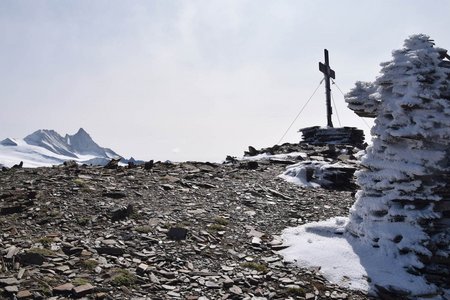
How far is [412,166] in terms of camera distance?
927 centimetres

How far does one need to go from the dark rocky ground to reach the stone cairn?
214 cm

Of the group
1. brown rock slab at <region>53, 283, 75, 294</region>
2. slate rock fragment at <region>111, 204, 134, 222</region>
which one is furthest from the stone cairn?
brown rock slab at <region>53, 283, 75, 294</region>

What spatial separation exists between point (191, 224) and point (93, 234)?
2.61m

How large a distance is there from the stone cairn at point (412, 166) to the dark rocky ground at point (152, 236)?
7.01 feet

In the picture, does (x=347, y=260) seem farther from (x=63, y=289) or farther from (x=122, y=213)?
(x=63, y=289)

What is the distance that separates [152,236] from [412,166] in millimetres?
6633

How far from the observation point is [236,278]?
26.6ft

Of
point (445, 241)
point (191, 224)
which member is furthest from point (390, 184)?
point (191, 224)

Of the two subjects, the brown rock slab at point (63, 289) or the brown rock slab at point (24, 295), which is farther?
the brown rock slab at point (63, 289)

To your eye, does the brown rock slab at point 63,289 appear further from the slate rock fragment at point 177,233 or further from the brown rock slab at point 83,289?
the slate rock fragment at point 177,233

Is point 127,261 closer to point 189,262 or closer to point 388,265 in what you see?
point 189,262

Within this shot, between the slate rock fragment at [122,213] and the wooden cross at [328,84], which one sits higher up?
the wooden cross at [328,84]

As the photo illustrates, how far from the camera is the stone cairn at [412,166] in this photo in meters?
8.91

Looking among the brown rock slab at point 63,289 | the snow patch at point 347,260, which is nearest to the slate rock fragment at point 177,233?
the snow patch at point 347,260
